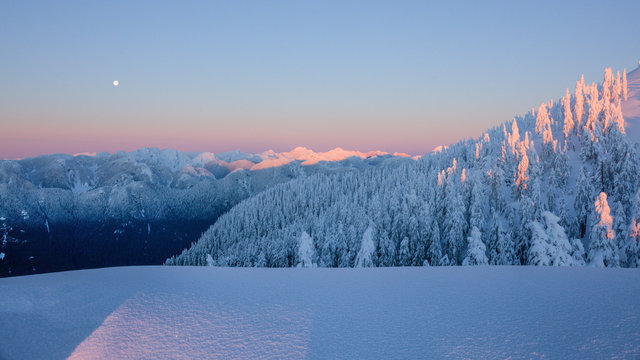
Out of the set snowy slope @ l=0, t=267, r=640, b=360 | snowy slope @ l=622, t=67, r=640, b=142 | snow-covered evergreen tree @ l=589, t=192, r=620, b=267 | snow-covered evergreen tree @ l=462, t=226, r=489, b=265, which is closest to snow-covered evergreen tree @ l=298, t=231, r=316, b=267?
snow-covered evergreen tree @ l=462, t=226, r=489, b=265

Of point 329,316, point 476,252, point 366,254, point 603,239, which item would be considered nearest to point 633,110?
point 603,239

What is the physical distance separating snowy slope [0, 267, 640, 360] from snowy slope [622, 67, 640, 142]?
66.1 metres

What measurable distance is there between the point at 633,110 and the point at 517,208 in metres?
42.7

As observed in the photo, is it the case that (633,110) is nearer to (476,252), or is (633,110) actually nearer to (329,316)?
(476,252)

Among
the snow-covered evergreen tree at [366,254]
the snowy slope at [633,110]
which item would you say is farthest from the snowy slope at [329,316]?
the snowy slope at [633,110]

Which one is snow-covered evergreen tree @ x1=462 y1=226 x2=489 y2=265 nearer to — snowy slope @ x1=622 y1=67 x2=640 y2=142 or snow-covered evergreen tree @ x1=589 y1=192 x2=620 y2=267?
snow-covered evergreen tree @ x1=589 y1=192 x2=620 y2=267

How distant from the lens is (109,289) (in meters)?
9.49

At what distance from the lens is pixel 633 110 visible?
223 feet

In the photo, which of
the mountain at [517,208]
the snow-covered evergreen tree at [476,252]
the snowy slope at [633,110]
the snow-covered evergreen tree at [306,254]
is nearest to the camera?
the mountain at [517,208]

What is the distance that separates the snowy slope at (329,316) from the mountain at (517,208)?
91.6 ft

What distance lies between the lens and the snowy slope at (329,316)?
18.5 ft

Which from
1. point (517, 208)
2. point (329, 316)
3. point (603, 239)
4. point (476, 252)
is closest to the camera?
point (329, 316)

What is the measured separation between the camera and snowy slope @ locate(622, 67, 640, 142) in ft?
194

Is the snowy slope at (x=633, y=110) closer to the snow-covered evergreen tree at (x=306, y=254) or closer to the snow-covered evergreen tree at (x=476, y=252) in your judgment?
the snow-covered evergreen tree at (x=476, y=252)
